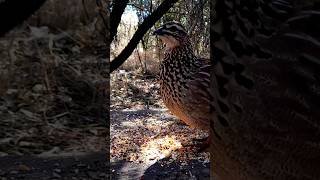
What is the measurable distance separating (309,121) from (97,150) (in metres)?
0.73

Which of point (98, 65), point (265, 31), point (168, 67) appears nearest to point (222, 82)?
point (265, 31)

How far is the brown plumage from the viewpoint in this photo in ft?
6.04

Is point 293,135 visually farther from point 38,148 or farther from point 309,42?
point 38,148

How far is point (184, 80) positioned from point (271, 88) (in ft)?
4.77

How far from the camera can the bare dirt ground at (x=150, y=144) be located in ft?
5.61

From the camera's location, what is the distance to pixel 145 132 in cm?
205

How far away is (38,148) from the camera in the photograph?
1096mm

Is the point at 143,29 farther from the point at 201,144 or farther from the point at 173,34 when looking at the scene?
the point at 201,144

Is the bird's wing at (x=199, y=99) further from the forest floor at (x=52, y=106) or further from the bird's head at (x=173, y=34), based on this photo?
the forest floor at (x=52, y=106)

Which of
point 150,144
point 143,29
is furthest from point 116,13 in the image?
point 150,144

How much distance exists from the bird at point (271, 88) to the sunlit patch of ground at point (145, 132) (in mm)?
1272

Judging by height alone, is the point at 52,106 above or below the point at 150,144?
above

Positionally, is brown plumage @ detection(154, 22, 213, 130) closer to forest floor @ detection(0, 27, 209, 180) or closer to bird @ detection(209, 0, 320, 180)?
forest floor @ detection(0, 27, 209, 180)

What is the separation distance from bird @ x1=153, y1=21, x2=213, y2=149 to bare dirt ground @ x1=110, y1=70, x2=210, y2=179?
0.12 m
